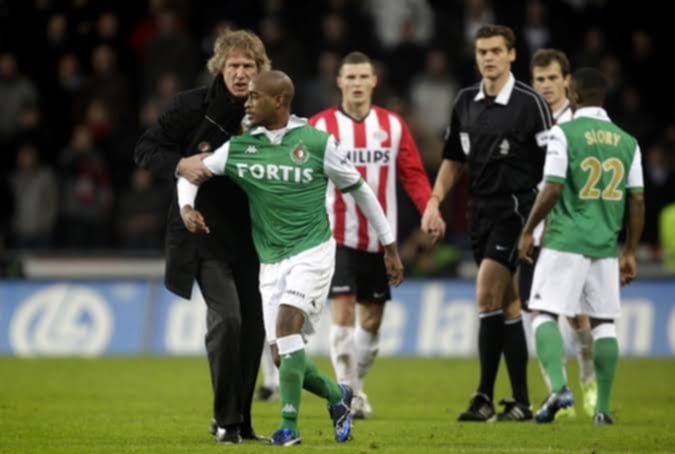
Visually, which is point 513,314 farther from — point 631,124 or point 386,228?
point 631,124

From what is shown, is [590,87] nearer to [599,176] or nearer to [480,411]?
[599,176]

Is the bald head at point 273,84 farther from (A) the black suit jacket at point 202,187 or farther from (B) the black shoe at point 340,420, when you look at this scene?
(B) the black shoe at point 340,420

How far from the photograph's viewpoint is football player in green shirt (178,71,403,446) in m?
10.0

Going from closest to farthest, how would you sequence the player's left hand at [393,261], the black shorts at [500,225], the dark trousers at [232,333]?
the dark trousers at [232,333] → the player's left hand at [393,261] → the black shorts at [500,225]

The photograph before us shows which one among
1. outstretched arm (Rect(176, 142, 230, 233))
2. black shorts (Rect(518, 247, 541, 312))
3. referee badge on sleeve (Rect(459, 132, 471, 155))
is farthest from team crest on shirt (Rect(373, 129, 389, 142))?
outstretched arm (Rect(176, 142, 230, 233))

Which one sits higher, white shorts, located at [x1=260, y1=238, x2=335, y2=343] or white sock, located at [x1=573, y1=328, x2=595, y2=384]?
white shorts, located at [x1=260, y1=238, x2=335, y2=343]

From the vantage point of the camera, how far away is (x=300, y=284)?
1005 cm

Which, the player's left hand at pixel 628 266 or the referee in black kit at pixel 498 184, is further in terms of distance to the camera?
the referee in black kit at pixel 498 184

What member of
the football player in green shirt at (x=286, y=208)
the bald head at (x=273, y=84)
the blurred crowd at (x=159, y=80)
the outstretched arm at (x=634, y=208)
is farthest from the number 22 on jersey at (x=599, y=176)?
the blurred crowd at (x=159, y=80)

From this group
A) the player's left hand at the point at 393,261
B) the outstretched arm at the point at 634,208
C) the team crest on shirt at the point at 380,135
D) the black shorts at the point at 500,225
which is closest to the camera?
the player's left hand at the point at 393,261

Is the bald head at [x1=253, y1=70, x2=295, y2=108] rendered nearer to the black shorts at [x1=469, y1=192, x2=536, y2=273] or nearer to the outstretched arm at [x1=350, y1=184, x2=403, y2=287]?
the outstretched arm at [x1=350, y1=184, x2=403, y2=287]

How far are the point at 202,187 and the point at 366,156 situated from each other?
9.31ft

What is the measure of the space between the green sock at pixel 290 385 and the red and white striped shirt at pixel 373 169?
332 centimetres

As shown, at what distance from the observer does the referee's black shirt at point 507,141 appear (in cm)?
1250
